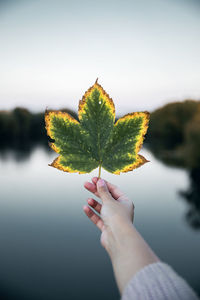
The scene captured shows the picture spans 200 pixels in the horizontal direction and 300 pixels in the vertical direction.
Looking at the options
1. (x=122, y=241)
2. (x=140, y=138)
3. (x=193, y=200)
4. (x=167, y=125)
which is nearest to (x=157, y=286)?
(x=122, y=241)

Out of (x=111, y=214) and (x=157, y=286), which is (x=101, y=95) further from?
(x=157, y=286)

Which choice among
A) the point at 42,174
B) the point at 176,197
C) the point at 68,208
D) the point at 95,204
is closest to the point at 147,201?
the point at 176,197

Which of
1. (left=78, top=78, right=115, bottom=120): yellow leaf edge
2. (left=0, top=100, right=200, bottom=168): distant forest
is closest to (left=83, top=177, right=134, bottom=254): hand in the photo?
(left=78, top=78, right=115, bottom=120): yellow leaf edge

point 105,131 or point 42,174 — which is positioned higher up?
point 105,131

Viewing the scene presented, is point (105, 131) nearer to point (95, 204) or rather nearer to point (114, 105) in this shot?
point (114, 105)

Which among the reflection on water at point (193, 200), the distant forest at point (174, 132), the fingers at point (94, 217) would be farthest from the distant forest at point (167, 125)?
the fingers at point (94, 217)

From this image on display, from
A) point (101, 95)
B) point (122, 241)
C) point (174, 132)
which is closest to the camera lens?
point (101, 95)

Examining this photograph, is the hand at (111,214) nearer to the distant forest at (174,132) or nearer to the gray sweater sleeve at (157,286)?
the gray sweater sleeve at (157,286)
